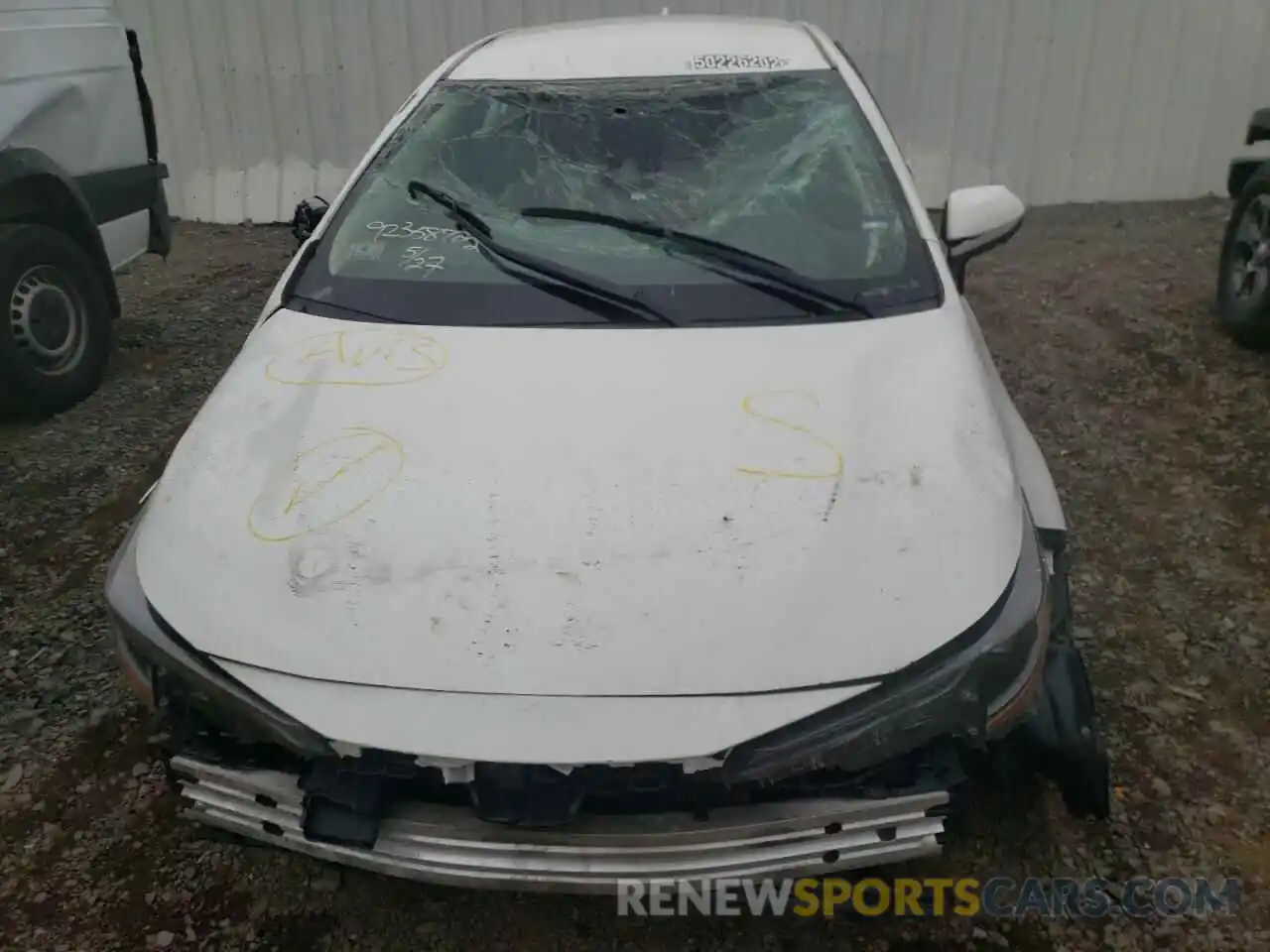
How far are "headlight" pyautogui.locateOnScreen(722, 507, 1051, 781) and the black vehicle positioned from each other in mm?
3740

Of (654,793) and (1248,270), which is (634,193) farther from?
(1248,270)

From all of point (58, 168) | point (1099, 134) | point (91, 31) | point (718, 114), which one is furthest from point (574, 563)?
point (1099, 134)

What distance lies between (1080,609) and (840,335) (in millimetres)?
1415

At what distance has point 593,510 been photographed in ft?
6.00

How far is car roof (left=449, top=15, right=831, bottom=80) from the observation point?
2939mm

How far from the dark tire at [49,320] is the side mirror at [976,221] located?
375 centimetres

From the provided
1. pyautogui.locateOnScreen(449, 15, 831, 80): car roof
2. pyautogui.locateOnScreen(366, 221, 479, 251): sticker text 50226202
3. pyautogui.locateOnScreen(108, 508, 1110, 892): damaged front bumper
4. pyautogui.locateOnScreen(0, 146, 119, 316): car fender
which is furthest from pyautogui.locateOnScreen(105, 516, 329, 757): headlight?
pyautogui.locateOnScreen(0, 146, 119, 316): car fender

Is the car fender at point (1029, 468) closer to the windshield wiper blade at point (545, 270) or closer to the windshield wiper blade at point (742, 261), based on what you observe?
the windshield wiper blade at point (742, 261)

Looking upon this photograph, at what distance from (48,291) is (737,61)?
10.7ft

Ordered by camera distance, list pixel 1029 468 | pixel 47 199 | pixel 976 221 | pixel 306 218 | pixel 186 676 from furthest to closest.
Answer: pixel 47 199 < pixel 306 218 < pixel 976 221 < pixel 1029 468 < pixel 186 676

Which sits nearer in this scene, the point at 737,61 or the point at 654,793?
the point at 654,793

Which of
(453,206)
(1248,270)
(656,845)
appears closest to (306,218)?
(453,206)

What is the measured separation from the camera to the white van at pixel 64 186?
167 inches

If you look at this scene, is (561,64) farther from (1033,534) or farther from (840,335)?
(1033,534)
